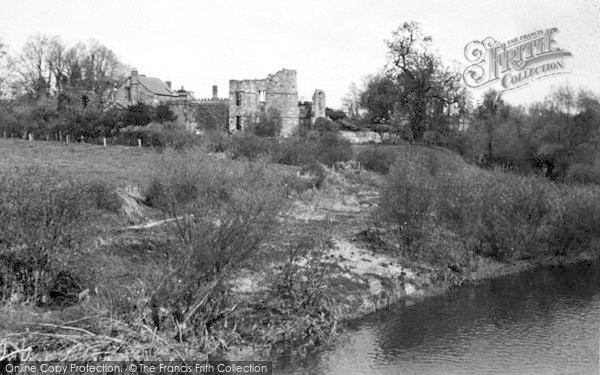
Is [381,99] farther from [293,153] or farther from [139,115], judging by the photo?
[293,153]

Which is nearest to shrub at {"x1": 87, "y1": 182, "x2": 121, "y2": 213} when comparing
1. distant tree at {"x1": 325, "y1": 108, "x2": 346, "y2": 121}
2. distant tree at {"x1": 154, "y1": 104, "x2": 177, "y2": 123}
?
distant tree at {"x1": 154, "y1": 104, "x2": 177, "y2": 123}

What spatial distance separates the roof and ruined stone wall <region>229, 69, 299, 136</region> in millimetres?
10263

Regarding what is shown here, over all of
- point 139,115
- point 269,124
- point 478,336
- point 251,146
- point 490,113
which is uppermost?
point 490,113

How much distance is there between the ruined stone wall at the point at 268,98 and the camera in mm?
61188

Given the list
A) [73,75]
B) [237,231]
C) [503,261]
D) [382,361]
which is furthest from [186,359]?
[73,75]

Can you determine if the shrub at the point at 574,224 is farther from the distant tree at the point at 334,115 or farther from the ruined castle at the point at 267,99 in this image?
the distant tree at the point at 334,115

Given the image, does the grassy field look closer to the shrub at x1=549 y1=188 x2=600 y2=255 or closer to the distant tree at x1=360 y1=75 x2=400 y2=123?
the shrub at x1=549 y1=188 x2=600 y2=255

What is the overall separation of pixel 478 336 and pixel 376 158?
93.5ft

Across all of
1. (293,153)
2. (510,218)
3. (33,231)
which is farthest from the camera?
(293,153)

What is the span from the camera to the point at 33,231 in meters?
→ 15.9

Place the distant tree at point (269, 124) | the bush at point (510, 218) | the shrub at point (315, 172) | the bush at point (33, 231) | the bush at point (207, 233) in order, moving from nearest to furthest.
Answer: the bush at point (207, 233), the bush at point (33, 231), the bush at point (510, 218), the shrub at point (315, 172), the distant tree at point (269, 124)

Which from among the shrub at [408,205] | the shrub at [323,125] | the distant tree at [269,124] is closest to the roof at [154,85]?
the distant tree at [269,124]

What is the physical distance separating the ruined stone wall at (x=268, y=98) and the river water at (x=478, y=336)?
3971 centimetres

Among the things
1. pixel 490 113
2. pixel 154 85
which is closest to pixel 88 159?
pixel 154 85
